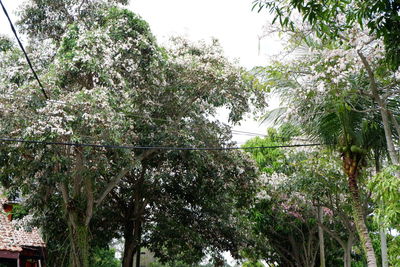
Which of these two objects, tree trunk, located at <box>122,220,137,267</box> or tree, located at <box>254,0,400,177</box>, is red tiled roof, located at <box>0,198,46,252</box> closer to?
tree trunk, located at <box>122,220,137,267</box>

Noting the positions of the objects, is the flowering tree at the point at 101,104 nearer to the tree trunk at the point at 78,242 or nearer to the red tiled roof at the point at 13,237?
the tree trunk at the point at 78,242

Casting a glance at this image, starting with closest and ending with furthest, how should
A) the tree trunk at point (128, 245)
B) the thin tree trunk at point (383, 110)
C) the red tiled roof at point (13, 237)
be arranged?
the thin tree trunk at point (383, 110) < the red tiled roof at point (13, 237) < the tree trunk at point (128, 245)

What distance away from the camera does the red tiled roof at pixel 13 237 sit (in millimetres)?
16719

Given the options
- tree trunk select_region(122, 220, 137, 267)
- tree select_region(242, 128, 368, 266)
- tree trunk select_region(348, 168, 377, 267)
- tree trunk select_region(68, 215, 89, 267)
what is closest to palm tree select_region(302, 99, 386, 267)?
tree trunk select_region(348, 168, 377, 267)

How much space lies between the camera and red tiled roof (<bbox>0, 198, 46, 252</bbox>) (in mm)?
16719

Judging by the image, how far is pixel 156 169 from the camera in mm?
17922

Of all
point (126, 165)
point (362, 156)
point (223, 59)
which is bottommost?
point (362, 156)

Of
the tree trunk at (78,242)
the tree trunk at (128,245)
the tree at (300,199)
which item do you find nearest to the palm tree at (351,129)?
the tree at (300,199)

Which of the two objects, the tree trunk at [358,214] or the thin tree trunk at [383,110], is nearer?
the thin tree trunk at [383,110]

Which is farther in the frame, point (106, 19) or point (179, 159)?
point (179, 159)

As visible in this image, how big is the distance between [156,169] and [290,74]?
27.5 feet

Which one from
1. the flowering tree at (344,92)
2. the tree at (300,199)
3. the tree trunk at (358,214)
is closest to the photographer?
the flowering tree at (344,92)

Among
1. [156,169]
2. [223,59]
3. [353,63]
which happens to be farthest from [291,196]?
[353,63]

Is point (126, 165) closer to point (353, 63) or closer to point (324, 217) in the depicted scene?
Answer: point (353, 63)
